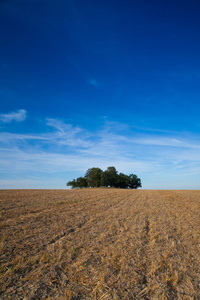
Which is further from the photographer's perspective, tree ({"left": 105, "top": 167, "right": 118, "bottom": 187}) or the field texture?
tree ({"left": 105, "top": 167, "right": 118, "bottom": 187})

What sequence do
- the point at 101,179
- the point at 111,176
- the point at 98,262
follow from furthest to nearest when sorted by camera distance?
the point at 111,176 < the point at 101,179 < the point at 98,262

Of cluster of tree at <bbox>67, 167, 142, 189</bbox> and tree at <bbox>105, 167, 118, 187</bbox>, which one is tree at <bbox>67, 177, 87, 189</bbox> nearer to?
cluster of tree at <bbox>67, 167, 142, 189</bbox>

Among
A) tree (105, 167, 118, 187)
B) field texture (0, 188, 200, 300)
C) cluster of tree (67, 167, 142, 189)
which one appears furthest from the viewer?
tree (105, 167, 118, 187)

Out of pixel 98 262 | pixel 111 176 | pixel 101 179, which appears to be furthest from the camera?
pixel 111 176

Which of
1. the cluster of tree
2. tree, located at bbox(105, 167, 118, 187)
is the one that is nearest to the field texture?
the cluster of tree

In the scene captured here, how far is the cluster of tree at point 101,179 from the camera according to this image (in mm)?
89100

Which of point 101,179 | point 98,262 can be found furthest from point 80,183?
point 98,262

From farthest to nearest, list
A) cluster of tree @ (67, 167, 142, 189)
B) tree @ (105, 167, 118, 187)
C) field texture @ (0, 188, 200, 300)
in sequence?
tree @ (105, 167, 118, 187) → cluster of tree @ (67, 167, 142, 189) → field texture @ (0, 188, 200, 300)

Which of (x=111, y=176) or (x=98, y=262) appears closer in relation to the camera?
(x=98, y=262)

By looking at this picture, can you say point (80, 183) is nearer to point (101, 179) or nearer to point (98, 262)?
point (101, 179)

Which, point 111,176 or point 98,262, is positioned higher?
point 111,176

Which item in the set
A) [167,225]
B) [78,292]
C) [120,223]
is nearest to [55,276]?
[78,292]

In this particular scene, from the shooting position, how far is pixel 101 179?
8788 cm

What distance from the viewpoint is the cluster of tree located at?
89100mm
